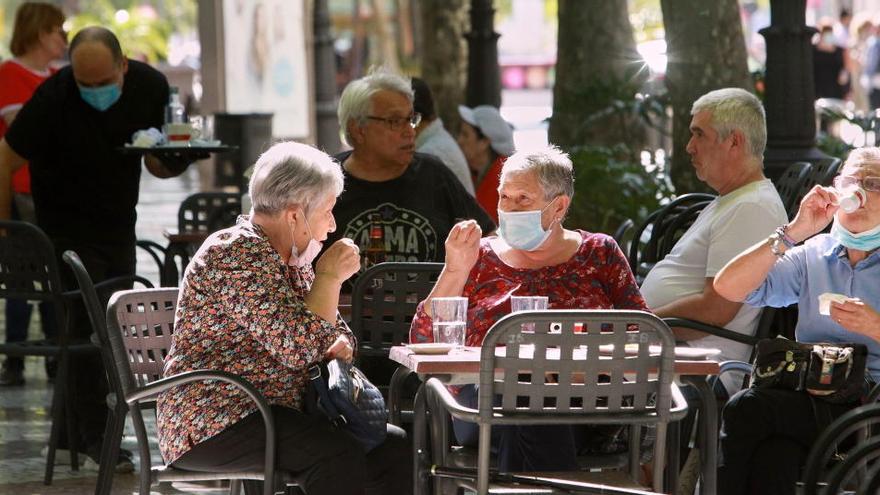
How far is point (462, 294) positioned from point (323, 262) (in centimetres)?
63

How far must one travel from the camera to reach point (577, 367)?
4477 mm

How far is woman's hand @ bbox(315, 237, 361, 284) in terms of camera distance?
494 cm

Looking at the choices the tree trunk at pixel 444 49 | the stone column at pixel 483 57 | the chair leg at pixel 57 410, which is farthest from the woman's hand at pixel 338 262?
the tree trunk at pixel 444 49

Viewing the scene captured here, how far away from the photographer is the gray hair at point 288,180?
16.0 feet

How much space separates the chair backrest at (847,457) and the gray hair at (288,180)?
1.67 metres

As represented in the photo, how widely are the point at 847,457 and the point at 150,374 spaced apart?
2.21 meters

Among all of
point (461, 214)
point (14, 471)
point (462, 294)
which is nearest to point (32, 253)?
point (14, 471)

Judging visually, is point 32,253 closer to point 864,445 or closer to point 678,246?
point 678,246

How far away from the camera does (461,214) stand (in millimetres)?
6922

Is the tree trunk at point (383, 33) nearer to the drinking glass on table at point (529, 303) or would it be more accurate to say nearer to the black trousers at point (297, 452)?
the drinking glass on table at point (529, 303)

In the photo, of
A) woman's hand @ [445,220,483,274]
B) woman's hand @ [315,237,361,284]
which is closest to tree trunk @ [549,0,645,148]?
woman's hand @ [445,220,483,274]

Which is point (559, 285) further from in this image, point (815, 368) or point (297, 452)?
point (297, 452)

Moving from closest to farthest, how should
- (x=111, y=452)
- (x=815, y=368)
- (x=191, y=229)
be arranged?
1. (x=815, y=368)
2. (x=111, y=452)
3. (x=191, y=229)

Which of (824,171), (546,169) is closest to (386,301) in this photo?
(546,169)
